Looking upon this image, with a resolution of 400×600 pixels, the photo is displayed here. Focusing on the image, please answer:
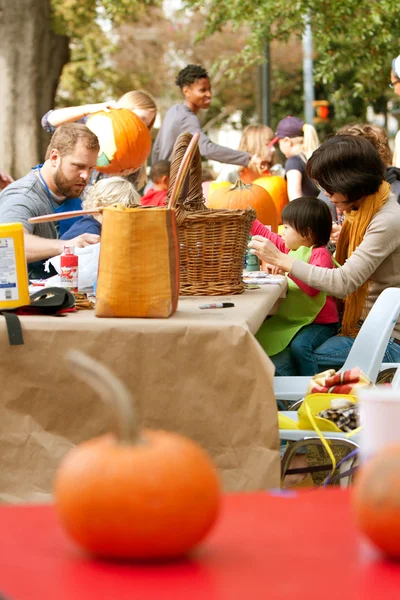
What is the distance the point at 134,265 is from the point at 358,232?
1734mm

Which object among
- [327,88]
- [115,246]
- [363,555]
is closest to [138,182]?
[115,246]

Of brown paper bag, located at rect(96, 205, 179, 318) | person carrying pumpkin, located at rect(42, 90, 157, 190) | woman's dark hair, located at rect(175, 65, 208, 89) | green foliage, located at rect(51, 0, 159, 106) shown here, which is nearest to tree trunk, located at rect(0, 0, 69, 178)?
green foliage, located at rect(51, 0, 159, 106)

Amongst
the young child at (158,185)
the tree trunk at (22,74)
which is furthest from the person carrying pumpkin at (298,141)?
the tree trunk at (22,74)

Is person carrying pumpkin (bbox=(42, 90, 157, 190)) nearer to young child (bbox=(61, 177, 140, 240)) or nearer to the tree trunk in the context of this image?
young child (bbox=(61, 177, 140, 240))

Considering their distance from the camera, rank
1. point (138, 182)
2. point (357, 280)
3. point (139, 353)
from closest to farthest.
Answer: point (139, 353), point (357, 280), point (138, 182)

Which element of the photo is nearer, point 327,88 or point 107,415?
point 107,415

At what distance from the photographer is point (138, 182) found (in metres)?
7.73

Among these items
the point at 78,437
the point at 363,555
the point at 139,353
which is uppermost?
the point at 363,555

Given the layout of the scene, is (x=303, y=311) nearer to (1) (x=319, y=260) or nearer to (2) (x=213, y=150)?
(1) (x=319, y=260)

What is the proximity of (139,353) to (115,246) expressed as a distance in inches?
12.8

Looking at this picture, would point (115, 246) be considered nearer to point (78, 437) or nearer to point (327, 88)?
point (78, 437)

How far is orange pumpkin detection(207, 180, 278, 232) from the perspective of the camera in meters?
5.73

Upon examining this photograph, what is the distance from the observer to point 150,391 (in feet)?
9.15

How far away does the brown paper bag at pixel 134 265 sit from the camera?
2830mm
